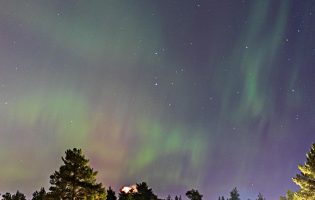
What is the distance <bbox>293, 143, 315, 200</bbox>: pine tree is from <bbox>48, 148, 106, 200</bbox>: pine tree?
27590mm

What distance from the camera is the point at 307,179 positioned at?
44.4 metres

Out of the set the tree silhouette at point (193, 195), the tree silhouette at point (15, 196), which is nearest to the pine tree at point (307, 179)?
the tree silhouette at point (193, 195)

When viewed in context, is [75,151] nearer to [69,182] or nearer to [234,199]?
[69,182]

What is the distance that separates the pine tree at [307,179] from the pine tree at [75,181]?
27.6 meters

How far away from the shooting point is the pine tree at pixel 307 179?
144 feet

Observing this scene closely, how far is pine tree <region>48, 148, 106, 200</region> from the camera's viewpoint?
32.0 meters

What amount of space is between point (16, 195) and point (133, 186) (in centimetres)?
2475

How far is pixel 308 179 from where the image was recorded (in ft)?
146

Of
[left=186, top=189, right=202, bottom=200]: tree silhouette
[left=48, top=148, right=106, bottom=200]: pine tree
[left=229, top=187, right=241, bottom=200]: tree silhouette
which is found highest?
[left=229, top=187, right=241, bottom=200]: tree silhouette

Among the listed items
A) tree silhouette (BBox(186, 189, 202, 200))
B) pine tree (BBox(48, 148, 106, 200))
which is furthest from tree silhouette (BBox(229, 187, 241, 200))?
pine tree (BBox(48, 148, 106, 200))

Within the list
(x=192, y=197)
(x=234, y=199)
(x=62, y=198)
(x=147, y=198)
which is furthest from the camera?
(x=234, y=199)

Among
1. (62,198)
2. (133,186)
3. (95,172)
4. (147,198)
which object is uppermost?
(133,186)

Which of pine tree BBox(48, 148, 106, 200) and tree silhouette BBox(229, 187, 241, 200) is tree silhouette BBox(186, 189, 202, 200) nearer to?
pine tree BBox(48, 148, 106, 200)

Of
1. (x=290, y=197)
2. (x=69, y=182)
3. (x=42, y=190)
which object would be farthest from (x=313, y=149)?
(x=42, y=190)
